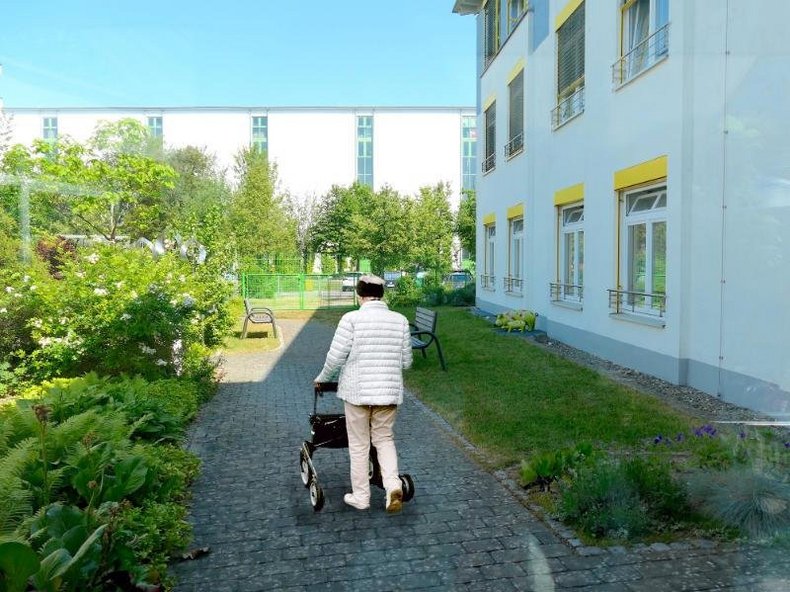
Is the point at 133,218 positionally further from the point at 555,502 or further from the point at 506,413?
the point at 555,502

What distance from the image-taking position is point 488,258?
70.1 ft

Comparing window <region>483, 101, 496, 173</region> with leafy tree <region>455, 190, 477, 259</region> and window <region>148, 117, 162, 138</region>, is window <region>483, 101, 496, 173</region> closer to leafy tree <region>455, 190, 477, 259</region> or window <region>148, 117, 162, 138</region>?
window <region>148, 117, 162, 138</region>

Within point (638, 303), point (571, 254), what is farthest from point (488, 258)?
point (638, 303)

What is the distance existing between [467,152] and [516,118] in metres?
34.6

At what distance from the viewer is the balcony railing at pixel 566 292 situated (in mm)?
13125

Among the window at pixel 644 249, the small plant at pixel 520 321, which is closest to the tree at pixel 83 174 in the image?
the small plant at pixel 520 321

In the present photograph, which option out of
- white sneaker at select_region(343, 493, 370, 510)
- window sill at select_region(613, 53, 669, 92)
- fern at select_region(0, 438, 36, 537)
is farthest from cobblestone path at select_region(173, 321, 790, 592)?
window sill at select_region(613, 53, 669, 92)

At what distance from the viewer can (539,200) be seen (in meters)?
15.1

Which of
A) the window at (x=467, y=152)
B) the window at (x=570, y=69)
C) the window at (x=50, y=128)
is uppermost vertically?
the window at (x=467, y=152)

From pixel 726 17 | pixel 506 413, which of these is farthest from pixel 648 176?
pixel 506 413

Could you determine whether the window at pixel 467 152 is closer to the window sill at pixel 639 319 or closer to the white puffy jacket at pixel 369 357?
the window sill at pixel 639 319

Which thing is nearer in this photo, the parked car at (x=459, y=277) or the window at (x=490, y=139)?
the window at (x=490, y=139)

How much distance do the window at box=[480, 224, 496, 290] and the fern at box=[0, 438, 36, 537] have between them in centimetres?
1701

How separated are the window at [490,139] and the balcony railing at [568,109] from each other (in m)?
5.81
